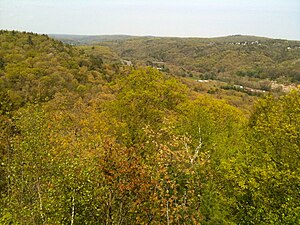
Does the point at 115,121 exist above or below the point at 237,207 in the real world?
above

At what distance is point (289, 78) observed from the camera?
160m

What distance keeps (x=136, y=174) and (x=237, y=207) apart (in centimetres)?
713

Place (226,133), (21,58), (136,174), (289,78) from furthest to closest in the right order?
(289,78), (21,58), (226,133), (136,174)

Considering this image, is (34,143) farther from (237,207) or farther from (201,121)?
(201,121)

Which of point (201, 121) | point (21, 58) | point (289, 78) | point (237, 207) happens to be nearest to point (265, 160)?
point (237, 207)

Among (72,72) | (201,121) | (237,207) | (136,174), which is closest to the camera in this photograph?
(136,174)

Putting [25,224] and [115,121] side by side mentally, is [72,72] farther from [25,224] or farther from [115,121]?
[25,224]

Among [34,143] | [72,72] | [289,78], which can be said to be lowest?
[289,78]

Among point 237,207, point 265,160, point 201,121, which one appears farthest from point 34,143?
point 201,121

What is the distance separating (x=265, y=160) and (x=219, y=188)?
337cm

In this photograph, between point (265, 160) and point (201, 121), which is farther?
point (201, 121)

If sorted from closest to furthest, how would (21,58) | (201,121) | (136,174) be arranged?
(136,174), (201,121), (21,58)

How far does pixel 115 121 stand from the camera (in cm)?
2456

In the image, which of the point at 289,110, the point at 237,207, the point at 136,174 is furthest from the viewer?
the point at 289,110
